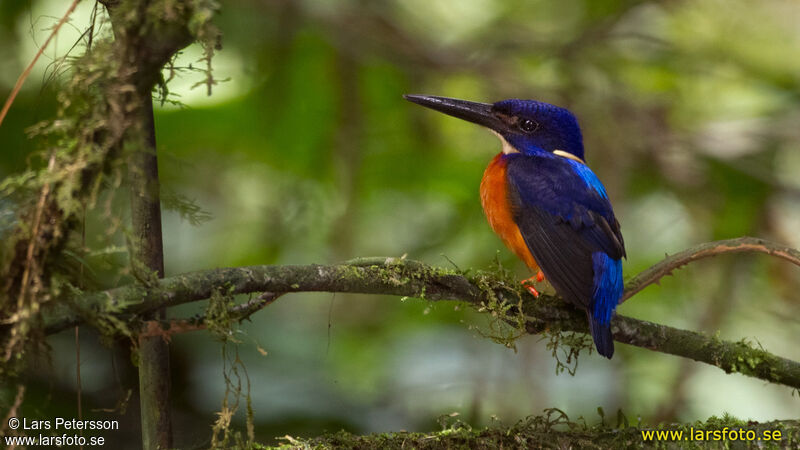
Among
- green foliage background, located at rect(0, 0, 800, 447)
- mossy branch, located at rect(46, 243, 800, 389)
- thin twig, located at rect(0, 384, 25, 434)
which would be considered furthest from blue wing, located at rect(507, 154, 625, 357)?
thin twig, located at rect(0, 384, 25, 434)

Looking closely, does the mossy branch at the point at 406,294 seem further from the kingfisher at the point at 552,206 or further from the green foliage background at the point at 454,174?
the green foliage background at the point at 454,174

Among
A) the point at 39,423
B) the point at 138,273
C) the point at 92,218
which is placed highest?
the point at 92,218

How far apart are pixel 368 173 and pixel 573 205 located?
207 cm

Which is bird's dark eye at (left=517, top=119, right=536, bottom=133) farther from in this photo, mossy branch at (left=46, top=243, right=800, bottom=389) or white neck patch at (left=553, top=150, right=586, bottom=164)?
mossy branch at (left=46, top=243, right=800, bottom=389)

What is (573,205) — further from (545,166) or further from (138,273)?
(138,273)

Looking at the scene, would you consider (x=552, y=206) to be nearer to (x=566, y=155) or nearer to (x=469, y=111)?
(x=566, y=155)

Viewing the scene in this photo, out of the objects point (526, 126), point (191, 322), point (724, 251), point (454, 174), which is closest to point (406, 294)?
point (191, 322)

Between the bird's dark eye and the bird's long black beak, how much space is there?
81 mm

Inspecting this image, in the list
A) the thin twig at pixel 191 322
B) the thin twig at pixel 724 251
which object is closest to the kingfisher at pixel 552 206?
the thin twig at pixel 724 251

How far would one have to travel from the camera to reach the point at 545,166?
3.24 metres

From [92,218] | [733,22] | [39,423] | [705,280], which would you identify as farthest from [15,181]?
[733,22]

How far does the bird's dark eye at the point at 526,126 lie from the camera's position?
11.8 feet

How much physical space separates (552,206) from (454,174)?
74.1 inches

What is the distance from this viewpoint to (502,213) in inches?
125
